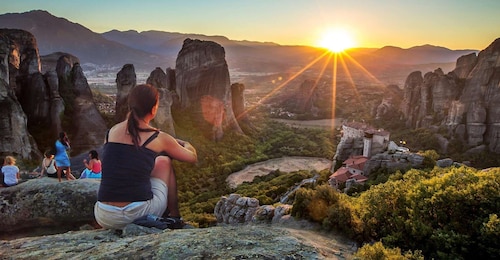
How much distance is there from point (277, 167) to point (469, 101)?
91.2ft

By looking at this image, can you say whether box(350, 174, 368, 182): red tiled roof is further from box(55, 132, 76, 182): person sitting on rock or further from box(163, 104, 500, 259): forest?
box(55, 132, 76, 182): person sitting on rock

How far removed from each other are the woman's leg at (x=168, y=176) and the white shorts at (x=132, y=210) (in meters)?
0.10

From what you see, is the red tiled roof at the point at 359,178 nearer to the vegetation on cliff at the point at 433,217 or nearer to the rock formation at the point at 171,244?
the vegetation on cliff at the point at 433,217

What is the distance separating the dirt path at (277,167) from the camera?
41156 mm

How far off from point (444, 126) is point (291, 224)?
51.1 meters

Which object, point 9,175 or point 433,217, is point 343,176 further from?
point 9,175

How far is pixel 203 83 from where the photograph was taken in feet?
169

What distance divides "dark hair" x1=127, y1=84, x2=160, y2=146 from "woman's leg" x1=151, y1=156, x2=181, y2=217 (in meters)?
0.71

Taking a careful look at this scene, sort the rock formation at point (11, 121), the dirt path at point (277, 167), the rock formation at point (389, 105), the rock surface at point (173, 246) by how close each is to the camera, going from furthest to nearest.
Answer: the rock formation at point (389, 105)
the dirt path at point (277, 167)
the rock formation at point (11, 121)
the rock surface at point (173, 246)

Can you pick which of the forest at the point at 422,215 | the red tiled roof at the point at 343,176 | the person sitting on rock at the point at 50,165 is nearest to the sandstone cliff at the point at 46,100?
the person sitting on rock at the point at 50,165

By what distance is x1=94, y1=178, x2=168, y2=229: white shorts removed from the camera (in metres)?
5.57

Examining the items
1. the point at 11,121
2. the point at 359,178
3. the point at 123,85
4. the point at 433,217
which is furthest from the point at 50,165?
the point at 123,85

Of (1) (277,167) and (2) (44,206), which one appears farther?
(1) (277,167)

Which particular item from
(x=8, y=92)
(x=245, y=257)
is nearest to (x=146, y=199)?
(x=245, y=257)
